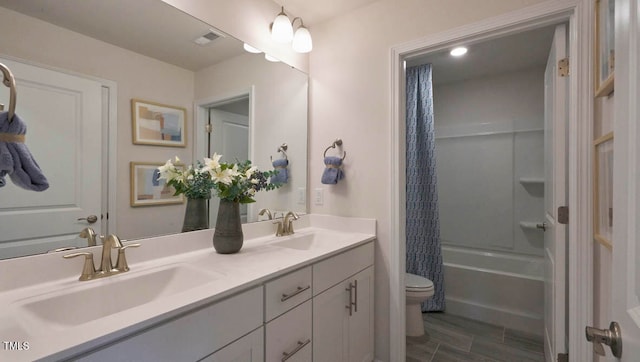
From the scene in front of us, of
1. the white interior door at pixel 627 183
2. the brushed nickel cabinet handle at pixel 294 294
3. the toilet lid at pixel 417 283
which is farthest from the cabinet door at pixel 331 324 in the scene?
the white interior door at pixel 627 183

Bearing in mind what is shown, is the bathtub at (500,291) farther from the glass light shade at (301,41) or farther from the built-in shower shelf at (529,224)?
the glass light shade at (301,41)

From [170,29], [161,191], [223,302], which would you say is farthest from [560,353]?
[170,29]

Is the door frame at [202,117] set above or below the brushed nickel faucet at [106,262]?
above

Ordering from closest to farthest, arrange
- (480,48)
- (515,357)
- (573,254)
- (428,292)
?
1. (573,254)
2. (515,357)
3. (428,292)
4. (480,48)

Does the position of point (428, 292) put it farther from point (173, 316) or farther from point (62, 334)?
point (62, 334)

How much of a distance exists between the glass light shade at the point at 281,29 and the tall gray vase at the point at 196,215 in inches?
→ 45.3

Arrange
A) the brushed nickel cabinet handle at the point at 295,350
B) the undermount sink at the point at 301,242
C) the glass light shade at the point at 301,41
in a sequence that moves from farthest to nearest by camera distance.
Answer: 1. the glass light shade at the point at 301,41
2. the undermount sink at the point at 301,242
3. the brushed nickel cabinet handle at the point at 295,350

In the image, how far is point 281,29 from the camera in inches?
70.6

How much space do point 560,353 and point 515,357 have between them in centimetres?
71

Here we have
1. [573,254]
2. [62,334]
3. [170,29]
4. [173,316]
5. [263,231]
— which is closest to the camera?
[62,334]

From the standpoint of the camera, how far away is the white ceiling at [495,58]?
7.34 feet

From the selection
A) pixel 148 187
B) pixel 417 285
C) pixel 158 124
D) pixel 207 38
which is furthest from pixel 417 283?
pixel 207 38

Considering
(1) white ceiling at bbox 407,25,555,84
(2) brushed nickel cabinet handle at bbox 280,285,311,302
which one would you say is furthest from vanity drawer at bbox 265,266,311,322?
(1) white ceiling at bbox 407,25,555,84

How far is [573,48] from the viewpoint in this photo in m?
1.27
